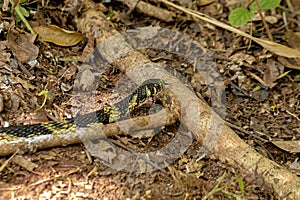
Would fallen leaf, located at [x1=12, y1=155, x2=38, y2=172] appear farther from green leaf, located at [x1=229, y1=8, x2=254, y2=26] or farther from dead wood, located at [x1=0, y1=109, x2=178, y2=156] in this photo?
green leaf, located at [x1=229, y1=8, x2=254, y2=26]

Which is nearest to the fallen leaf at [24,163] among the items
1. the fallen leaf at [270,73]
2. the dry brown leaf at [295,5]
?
the fallen leaf at [270,73]

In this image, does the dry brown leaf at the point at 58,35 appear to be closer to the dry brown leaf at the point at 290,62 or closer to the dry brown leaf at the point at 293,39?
the dry brown leaf at the point at 290,62

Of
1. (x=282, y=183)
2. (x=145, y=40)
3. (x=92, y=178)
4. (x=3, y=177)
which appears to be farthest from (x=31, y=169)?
(x=145, y=40)

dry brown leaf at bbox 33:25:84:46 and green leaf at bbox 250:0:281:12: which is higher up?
green leaf at bbox 250:0:281:12

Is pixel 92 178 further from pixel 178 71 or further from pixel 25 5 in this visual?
pixel 25 5

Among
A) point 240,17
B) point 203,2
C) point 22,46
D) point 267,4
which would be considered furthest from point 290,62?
point 22,46

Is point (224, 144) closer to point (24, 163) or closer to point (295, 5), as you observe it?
point (24, 163)

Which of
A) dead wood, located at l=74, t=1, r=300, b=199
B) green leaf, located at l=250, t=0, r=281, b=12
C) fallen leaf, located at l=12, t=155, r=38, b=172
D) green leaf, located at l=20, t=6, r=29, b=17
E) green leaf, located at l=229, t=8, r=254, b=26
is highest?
green leaf, located at l=250, t=0, r=281, b=12

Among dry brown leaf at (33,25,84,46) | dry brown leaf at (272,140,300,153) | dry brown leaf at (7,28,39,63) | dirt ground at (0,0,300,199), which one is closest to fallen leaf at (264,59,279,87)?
dirt ground at (0,0,300,199)
